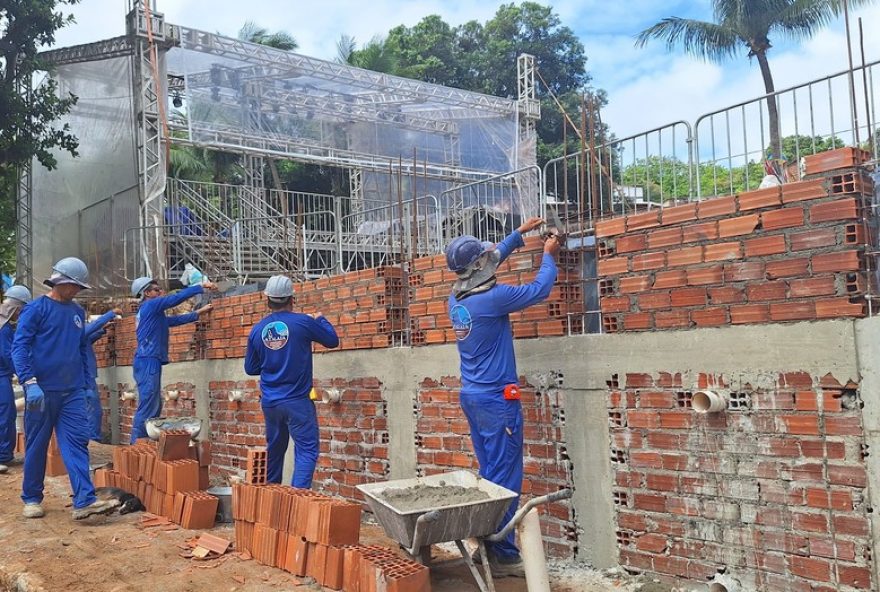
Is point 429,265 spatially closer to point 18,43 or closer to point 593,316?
point 593,316

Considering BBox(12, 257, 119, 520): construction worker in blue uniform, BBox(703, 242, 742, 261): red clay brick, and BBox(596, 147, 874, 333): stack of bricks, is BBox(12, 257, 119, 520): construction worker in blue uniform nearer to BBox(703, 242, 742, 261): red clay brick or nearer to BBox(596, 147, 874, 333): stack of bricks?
BBox(596, 147, 874, 333): stack of bricks

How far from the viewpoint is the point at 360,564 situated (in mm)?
4016

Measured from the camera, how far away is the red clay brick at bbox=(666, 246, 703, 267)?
160 inches

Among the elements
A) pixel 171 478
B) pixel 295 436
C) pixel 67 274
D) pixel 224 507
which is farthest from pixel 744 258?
pixel 67 274

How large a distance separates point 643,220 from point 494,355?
1176 mm

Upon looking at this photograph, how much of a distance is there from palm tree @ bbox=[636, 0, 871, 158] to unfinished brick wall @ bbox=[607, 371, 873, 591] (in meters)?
17.6

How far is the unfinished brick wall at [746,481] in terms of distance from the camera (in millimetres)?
3459

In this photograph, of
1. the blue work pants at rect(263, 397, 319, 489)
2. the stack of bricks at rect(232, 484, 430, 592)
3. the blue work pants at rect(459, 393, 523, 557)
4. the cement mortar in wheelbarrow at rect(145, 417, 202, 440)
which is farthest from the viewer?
the cement mortar in wheelbarrow at rect(145, 417, 202, 440)

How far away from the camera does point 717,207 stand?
3.98m

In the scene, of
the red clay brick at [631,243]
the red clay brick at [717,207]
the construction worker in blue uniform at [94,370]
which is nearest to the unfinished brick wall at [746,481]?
the red clay brick at [631,243]

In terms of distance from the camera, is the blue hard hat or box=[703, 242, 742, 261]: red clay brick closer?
box=[703, 242, 742, 261]: red clay brick

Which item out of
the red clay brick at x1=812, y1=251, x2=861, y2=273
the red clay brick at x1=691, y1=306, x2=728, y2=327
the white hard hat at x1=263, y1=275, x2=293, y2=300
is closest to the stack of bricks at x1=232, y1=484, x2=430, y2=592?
the white hard hat at x1=263, y1=275, x2=293, y2=300

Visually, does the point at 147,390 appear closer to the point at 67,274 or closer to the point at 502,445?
the point at 67,274

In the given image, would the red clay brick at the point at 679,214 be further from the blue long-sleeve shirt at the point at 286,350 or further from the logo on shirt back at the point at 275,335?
the logo on shirt back at the point at 275,335
